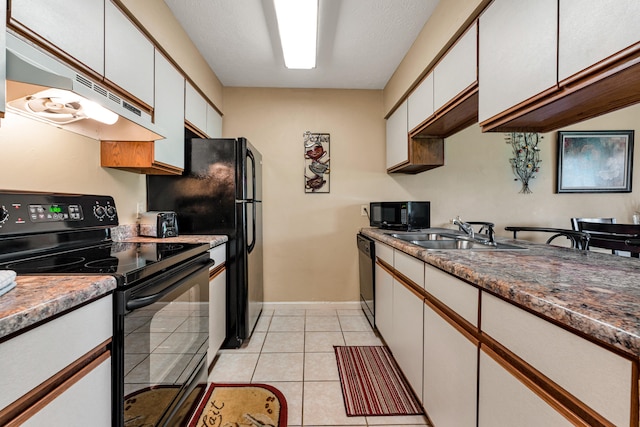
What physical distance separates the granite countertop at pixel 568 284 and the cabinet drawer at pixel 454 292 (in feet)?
0.15

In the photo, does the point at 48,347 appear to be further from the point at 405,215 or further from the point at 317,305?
the point at 317,305

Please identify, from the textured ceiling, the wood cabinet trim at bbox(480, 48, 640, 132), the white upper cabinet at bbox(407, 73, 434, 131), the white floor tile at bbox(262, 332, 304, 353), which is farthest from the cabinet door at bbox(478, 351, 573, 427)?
the textured ceiling

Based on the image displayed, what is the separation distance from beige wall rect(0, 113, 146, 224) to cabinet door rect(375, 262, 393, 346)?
6.27ft

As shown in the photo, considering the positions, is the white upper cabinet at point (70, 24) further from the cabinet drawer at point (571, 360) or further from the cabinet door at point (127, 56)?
the cabinet drawer at point (571, 360)

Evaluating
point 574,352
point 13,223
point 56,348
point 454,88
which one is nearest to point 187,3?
point 13,223

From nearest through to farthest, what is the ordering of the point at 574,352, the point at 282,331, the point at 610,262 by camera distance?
the point at 574,352 → the point at 610,262 → the point at 282,331

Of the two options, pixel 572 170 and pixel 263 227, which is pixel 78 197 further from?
pixel 572 170

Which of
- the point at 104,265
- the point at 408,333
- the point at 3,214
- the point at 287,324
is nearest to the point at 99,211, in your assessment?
the point at 3,214

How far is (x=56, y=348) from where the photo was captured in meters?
0.69

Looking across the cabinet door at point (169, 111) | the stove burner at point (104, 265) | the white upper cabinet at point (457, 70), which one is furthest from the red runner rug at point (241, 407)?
the white upper cabinet at point (457, 70)

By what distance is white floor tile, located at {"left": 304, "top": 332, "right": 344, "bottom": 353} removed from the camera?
2229mm

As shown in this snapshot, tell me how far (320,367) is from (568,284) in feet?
5.33

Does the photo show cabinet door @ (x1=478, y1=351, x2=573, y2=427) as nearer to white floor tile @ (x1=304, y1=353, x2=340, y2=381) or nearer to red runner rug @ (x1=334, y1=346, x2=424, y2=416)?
red runner rug @ (x1=334, y1=346, x2=424, y2=416)

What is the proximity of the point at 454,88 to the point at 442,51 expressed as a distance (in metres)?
0.33
